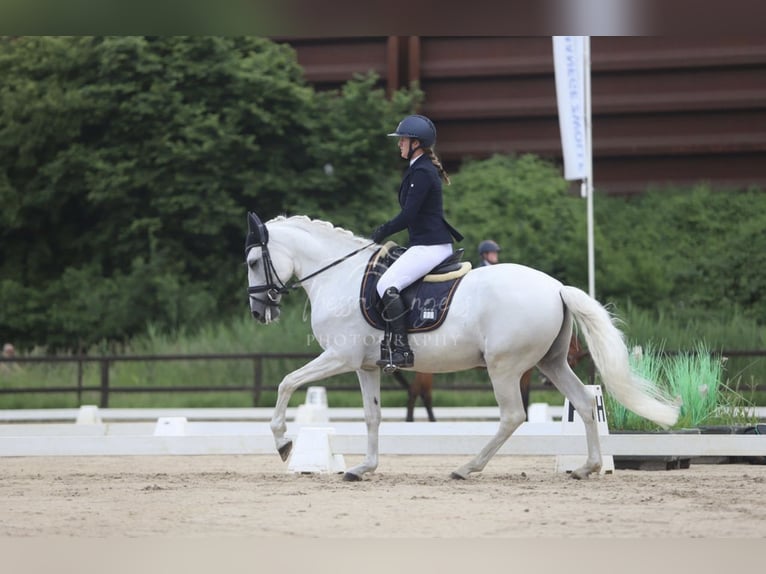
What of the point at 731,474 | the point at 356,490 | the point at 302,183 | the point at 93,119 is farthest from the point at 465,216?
the point at 356,490

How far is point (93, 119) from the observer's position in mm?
21891

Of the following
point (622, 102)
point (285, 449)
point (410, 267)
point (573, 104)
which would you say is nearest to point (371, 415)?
point (285, 449)

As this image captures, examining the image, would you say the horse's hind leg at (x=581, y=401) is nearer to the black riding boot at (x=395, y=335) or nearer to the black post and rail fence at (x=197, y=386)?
the black riding boot at (x=395, y=335)

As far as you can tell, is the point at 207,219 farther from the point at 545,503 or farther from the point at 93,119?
the point at 545,503

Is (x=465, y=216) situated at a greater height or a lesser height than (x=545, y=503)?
greater

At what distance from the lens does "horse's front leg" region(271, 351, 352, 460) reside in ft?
25.4

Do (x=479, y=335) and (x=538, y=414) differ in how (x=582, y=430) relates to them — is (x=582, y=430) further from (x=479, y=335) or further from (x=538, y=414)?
(x=538, y=414)

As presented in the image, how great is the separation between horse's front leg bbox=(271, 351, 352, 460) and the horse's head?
2.04 ft

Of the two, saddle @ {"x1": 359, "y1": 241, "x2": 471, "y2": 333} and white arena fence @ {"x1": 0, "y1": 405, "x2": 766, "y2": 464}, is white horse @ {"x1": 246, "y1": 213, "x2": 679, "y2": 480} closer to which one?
saddle @ {"x1": 359, "y1": 241, "x2": 471, "y2": 333}

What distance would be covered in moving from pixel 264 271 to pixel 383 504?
2.29 m

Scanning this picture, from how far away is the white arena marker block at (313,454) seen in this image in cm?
820

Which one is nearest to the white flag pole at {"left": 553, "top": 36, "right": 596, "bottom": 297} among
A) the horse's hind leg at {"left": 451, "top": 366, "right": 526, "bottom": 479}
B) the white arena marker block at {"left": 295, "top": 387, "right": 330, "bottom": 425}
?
the white arena marker block at {"left": 295, "top": 387, "right": 330, "bottom": 425}

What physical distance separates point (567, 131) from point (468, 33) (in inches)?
403

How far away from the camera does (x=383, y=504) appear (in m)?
6.47
